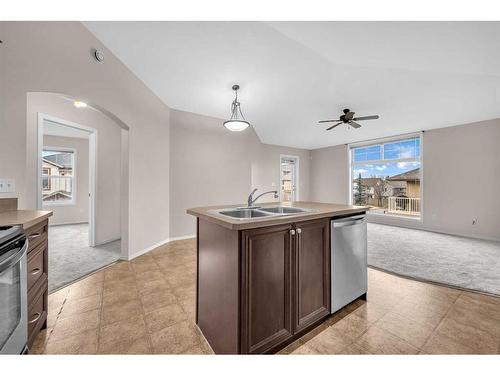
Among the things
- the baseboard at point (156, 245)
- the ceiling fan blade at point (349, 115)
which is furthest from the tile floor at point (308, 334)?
the ceiling fan blade at point (349, 115)

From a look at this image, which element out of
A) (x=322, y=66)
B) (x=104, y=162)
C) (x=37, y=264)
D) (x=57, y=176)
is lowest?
(x=37, y=264)

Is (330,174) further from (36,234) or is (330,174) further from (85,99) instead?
(36,234)

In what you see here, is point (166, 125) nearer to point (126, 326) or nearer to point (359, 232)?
point (126, 326)

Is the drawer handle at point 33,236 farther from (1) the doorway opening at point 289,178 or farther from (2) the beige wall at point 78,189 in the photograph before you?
(1) the doorway opening at point 289,178

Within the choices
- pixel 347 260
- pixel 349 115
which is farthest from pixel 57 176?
pixel 349 115

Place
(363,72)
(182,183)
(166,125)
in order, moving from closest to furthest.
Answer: (363,72) → (166,125) → (182,183)

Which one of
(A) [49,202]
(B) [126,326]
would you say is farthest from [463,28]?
(A) [49,202]

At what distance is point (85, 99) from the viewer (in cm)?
230

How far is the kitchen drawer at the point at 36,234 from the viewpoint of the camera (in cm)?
132

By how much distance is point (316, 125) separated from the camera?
5.69 meters

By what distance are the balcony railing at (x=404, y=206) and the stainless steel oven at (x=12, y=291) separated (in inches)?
287

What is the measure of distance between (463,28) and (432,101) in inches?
83.0

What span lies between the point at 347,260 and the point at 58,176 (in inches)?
295

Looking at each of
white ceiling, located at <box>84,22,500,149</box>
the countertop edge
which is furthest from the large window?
the countertop edge
